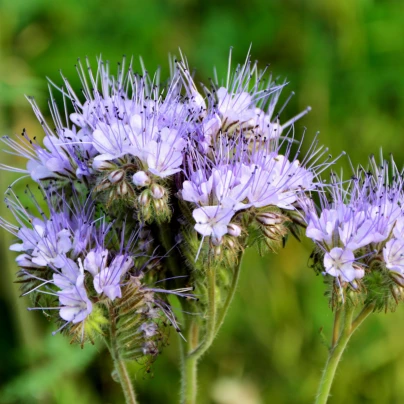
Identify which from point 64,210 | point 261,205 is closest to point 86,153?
point 64,210

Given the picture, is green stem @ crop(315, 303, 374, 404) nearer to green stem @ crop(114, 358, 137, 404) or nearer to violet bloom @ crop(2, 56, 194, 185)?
green stem @ crop(114, 358, 137, 404)

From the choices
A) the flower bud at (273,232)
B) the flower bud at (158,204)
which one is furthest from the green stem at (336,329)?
the flower bud at (158,204)

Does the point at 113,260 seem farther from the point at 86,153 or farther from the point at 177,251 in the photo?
the point at 86,153

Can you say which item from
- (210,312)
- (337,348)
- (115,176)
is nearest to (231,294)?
(210,312)

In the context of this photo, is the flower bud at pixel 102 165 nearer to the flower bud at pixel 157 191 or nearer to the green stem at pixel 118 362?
the flower bud at pixel 157 191

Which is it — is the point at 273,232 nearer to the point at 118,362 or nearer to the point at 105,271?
the point at 105,271
